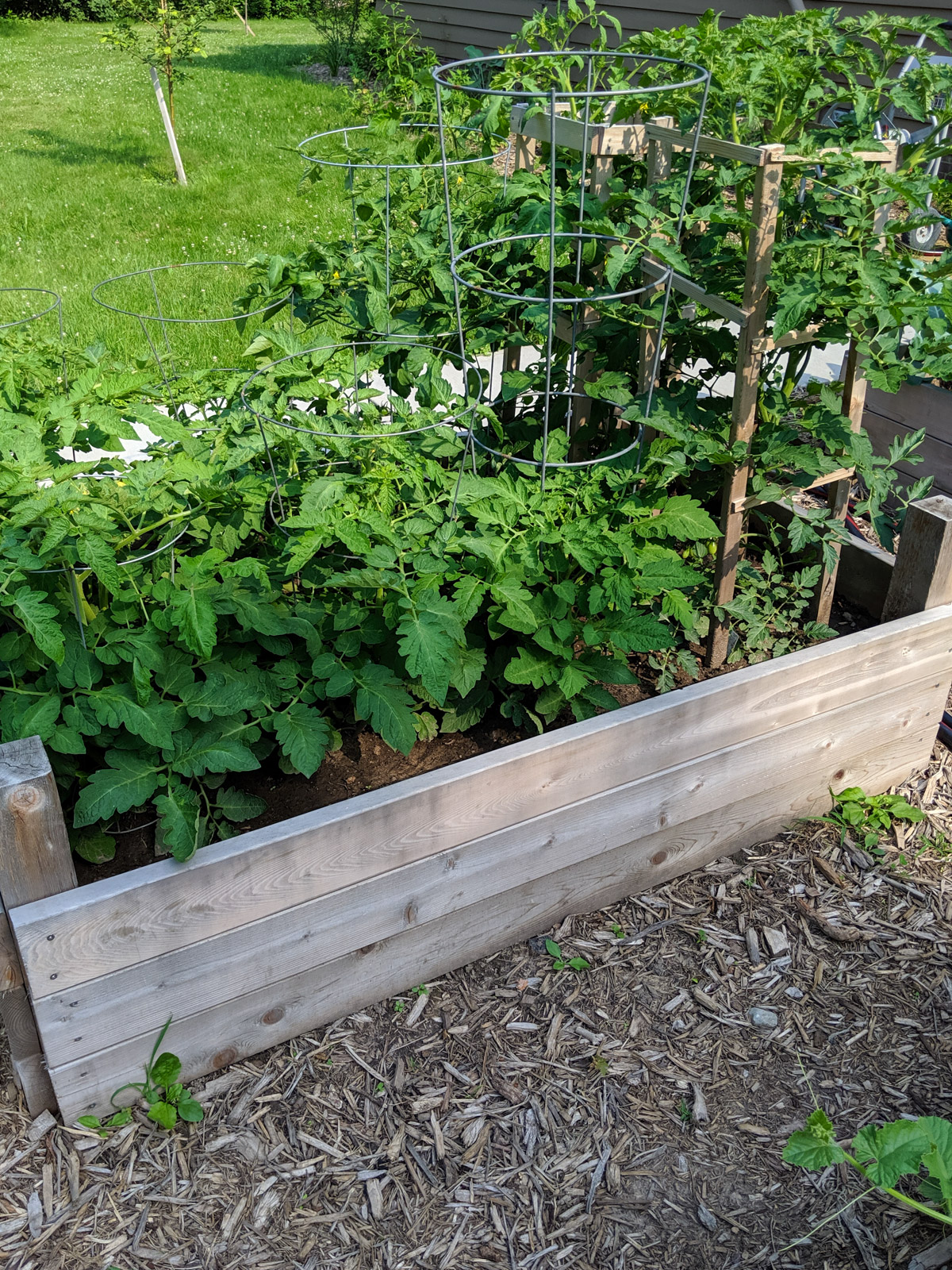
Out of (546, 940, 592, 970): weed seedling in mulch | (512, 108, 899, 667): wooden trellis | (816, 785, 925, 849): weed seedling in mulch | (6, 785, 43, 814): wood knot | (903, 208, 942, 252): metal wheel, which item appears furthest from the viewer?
(903, 208, 942, 252): metal wheel

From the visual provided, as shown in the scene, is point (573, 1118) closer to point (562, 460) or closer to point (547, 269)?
point (562, 460)

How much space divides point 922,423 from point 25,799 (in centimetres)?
310

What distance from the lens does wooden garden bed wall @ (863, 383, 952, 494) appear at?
3451 millimetres

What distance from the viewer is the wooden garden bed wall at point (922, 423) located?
3.45 metres

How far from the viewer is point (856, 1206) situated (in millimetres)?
1788

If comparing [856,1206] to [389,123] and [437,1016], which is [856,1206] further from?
[389,123]

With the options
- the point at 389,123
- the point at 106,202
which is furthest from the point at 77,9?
the point at 389,123

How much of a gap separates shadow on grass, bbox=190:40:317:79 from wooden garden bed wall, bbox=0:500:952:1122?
38.8ft

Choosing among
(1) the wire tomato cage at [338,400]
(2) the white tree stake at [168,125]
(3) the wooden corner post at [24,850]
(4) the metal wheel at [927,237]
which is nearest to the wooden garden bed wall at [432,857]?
(3) the wooden corner post at [24,850]

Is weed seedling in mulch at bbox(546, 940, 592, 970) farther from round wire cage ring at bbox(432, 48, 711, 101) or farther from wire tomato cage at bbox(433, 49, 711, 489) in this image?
round wire cage ring at bbox(432, 48, 711, 101)

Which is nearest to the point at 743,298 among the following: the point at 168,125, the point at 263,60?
the point at 168,125

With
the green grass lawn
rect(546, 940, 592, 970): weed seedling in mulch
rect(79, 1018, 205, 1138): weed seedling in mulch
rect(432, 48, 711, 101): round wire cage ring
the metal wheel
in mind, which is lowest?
rect(546, 940, 592, 970): weed seedling in mulch

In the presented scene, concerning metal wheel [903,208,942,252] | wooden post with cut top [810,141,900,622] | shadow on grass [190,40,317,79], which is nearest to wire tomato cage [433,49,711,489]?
wooden post with cut top [810,141,900,622]

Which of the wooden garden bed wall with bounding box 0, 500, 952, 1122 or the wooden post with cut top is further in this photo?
the wooden post with cut top
